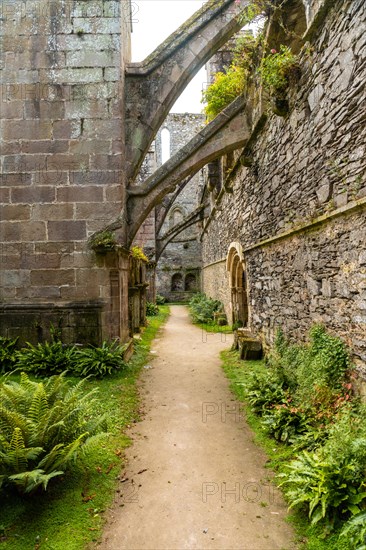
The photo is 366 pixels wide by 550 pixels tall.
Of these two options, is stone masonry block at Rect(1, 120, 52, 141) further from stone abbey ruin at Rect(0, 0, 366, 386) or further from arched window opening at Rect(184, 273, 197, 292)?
arched window opening at Rect(184, 273, 197, 292)

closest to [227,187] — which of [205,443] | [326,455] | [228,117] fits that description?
[228,117]

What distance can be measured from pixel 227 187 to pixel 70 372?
750 centimetres

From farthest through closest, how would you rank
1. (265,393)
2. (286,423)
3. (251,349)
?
1. (251,349)
2. (265,393)
3. (286,423)

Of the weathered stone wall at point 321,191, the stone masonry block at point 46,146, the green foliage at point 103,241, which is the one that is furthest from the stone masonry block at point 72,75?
the weathered stone wall at point 321,191

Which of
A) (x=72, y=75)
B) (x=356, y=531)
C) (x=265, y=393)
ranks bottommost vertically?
(x=356, y=531)

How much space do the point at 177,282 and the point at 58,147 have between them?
65.9 ft

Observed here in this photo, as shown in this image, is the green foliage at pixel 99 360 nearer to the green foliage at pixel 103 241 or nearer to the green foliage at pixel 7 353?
the green foliage at pixel 7 353

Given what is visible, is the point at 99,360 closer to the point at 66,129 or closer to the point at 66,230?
the point at 66,230

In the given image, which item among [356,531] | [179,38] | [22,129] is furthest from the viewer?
[179,38]

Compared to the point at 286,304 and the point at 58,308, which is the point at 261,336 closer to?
the point at 286,304

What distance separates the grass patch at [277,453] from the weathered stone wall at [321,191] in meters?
0.93

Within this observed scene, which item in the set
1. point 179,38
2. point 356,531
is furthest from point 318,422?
point 179,38

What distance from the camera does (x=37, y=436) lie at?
2.89 meters

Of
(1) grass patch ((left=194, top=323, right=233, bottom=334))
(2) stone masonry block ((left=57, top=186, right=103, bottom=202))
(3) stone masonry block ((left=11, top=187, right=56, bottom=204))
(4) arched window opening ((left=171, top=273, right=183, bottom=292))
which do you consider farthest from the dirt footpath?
(4) arched window opening ((left=171, top=273, right=183, bottom=292))
